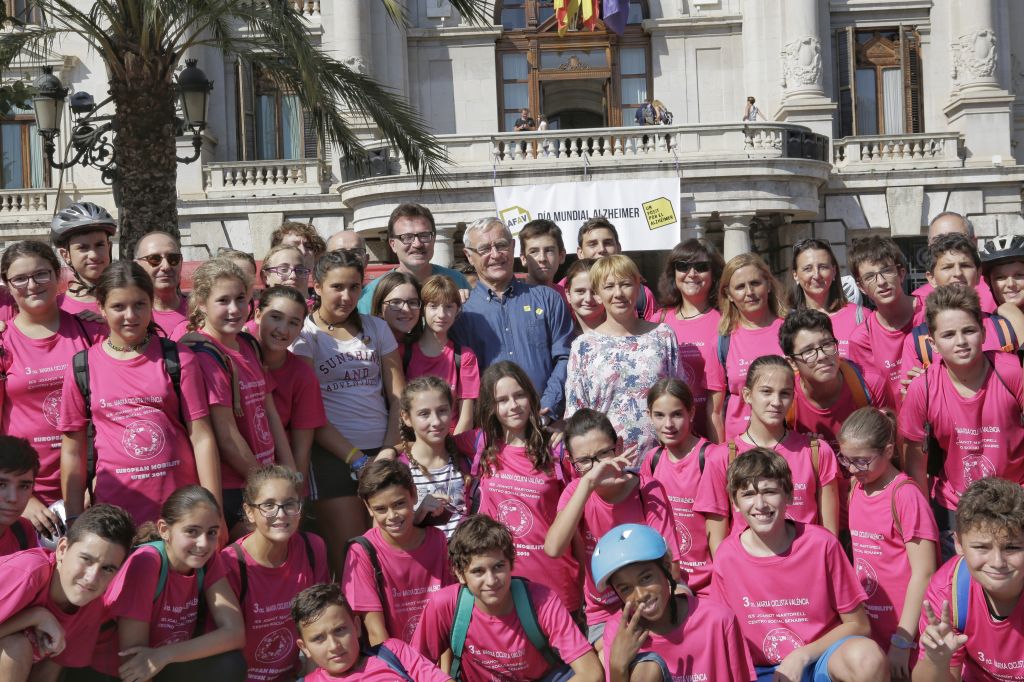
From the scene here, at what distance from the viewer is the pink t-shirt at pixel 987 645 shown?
4.62 m

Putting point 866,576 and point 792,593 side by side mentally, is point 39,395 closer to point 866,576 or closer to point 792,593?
point 792,593

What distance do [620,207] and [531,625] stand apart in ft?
52.9

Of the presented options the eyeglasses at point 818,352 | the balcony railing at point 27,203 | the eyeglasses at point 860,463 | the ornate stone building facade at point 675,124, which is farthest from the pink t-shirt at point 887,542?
the balcony railing at point 27,203

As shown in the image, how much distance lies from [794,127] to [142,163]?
48.6 feet

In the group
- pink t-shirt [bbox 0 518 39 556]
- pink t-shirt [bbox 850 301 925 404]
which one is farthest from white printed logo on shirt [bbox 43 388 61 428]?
pink t-shirt [bbox 850 301 925 404]

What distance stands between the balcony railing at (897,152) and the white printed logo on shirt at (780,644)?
66.9 ft

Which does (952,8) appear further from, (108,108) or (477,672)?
(477,672)

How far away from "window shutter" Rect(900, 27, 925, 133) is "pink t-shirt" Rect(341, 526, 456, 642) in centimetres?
2334

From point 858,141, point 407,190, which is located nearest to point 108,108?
point 407,190

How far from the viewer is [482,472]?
18.6ft

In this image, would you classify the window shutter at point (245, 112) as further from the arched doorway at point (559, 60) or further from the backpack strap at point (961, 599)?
the backpack strap at point (961, 599)

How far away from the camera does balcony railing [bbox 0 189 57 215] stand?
24.1 meters

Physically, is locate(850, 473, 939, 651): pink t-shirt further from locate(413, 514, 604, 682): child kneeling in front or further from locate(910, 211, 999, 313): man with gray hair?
locate(910, 211, 999, 313): man with gray hair

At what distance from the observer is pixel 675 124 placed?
931 inches
